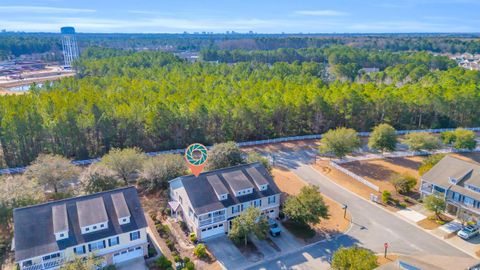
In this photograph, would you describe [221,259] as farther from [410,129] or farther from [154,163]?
→ [410,129]

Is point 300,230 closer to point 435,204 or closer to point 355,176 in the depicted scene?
point 435,204

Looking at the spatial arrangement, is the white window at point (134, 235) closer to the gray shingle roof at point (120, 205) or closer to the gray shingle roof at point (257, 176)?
the gray shingle roof at point (120, 205)

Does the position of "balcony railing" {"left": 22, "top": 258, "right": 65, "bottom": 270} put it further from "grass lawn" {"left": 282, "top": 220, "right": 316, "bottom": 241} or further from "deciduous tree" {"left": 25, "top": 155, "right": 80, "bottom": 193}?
"grass lawn" {"left": 282, "top": 220, "right": 316, "bottom": 241}

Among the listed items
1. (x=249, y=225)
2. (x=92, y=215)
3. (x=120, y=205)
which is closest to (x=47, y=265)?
(x=92, y=215)

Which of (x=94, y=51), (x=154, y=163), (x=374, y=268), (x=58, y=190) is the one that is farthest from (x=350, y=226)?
(x=94, y=51)

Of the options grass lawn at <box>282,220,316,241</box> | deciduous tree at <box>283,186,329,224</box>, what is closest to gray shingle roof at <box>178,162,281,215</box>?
deciduous tree at <box>283,186,329,224</box>

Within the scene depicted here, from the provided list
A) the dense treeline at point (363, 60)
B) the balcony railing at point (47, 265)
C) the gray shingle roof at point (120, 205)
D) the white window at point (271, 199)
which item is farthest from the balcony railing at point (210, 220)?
the dense treeline at point (363, 60)
